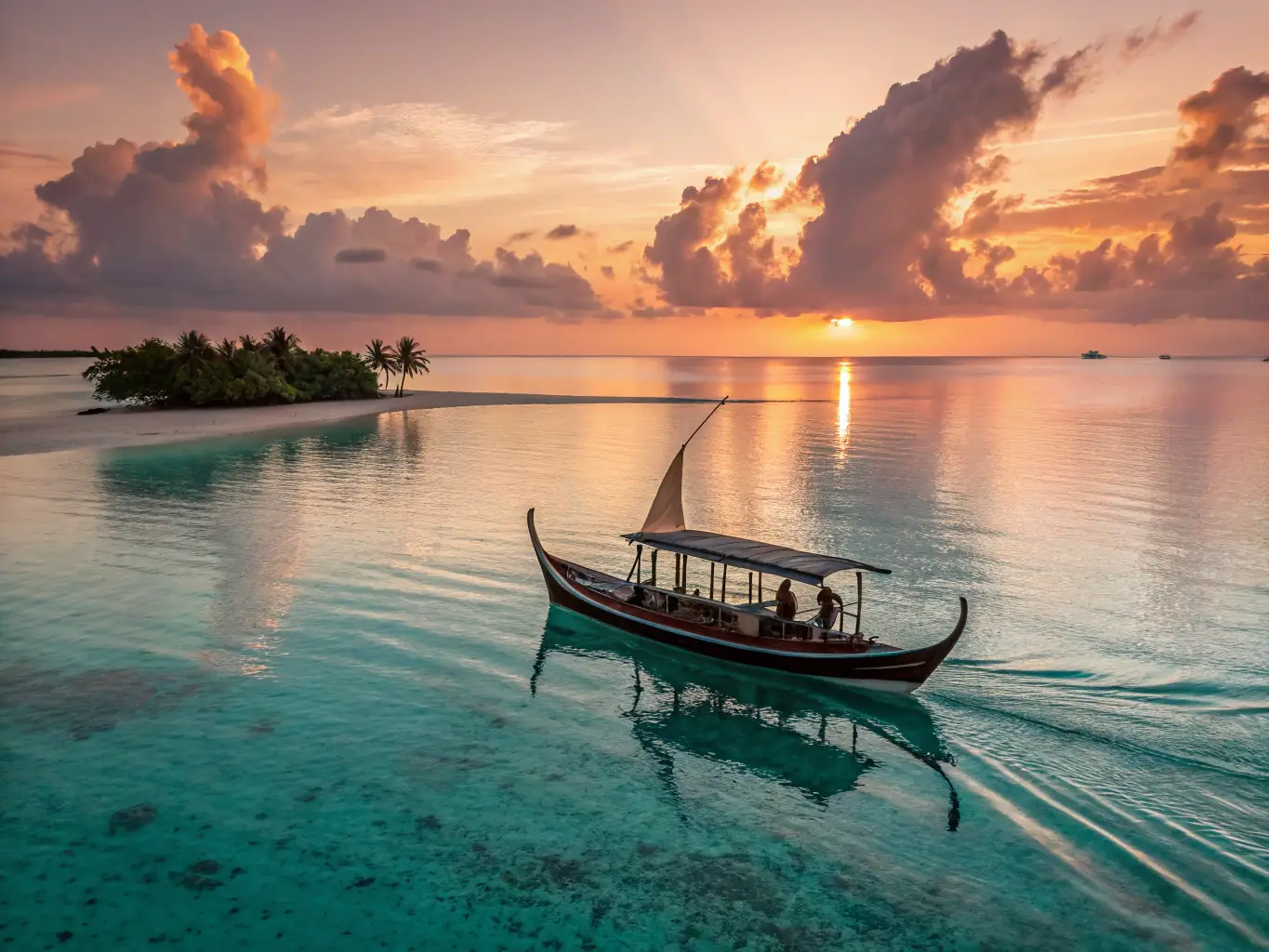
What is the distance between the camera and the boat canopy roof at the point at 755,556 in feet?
78.1

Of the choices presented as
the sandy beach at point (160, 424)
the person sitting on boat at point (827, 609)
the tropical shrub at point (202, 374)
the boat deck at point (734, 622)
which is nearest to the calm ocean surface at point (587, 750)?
the boat deck at point (734, 622)

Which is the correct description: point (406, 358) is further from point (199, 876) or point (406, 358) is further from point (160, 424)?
point (199, 876)

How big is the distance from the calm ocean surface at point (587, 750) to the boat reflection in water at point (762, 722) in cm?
12

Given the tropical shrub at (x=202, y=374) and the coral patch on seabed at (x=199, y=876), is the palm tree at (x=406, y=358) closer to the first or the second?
the tropical shrub at (x=202, y=374)

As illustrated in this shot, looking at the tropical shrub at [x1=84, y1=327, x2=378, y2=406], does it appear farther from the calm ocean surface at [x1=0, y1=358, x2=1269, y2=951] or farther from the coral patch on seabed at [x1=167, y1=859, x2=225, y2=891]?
the coral patch on seabed at [x1=167, y1=859, x2=225, y2=891]

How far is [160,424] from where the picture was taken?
84.7 meters

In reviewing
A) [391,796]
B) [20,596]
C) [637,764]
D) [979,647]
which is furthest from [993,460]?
[20,596]

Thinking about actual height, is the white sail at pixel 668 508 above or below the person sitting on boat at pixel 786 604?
above

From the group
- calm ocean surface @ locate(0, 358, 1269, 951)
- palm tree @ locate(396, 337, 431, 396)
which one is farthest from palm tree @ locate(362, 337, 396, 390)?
calm ocean surface @ locate(0, 358, 1269, 951)

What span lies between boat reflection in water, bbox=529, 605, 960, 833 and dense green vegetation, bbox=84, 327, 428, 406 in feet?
290

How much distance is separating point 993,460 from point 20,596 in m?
70.8

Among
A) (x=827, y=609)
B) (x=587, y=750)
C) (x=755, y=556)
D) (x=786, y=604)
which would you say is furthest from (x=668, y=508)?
(x=587, y=750)

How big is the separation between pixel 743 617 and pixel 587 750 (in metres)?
7.50

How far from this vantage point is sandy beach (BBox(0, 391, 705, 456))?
7294cm
